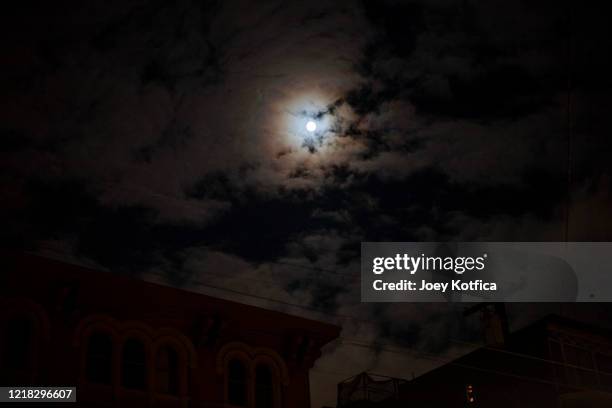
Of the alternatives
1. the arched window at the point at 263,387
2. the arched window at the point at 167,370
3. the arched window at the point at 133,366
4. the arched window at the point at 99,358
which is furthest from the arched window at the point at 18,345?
the arched window at the point at 263,387

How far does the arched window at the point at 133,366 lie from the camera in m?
16.2

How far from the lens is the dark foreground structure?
72.4 feet

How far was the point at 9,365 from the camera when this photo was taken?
14.6 metres

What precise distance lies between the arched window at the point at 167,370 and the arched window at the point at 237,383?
1.51m

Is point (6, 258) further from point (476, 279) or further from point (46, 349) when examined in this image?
point (476, 279)

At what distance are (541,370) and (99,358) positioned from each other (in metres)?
15.5

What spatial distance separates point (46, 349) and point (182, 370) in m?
3.55

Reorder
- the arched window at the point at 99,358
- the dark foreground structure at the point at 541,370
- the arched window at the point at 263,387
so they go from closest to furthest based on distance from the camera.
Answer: the arched window at the point at 99,358 → the arched window at the point at 263,387 → the dark foreground structure at the point at 541,370

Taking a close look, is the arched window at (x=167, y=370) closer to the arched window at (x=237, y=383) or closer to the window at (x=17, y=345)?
the arched window at (x=237, y=383)

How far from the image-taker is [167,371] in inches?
663

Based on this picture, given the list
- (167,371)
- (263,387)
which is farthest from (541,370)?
(167,371)

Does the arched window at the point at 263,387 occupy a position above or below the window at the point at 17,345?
below

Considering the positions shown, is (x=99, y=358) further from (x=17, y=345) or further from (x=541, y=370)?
(x=541, y=370)

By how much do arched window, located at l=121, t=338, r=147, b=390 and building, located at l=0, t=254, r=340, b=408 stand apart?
3 centimetres
